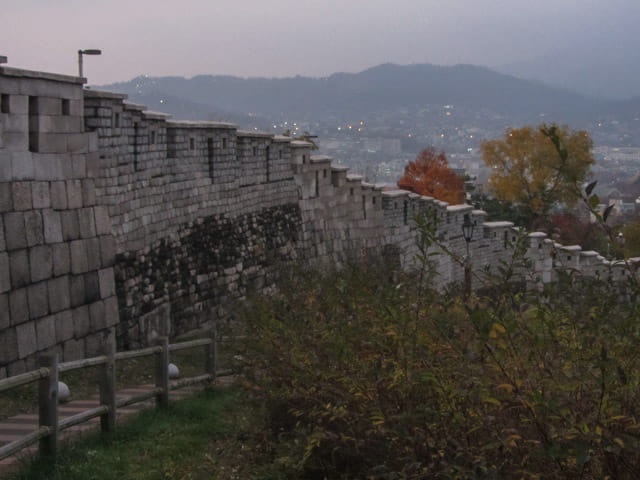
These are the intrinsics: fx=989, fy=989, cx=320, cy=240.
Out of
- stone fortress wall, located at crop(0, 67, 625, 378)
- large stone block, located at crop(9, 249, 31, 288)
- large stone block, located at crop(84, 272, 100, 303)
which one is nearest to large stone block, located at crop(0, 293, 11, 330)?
stone fortress wall, located at crop(0, 67, 625, 378)

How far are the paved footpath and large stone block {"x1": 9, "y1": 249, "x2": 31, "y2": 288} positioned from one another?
1470 mm

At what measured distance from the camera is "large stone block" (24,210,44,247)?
10.9 m

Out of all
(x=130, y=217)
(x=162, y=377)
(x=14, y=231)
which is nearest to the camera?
(x=162, y=377)

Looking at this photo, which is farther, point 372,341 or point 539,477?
point 372,341

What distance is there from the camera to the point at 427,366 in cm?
582

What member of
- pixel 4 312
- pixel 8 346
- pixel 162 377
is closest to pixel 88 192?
pixel 4 312

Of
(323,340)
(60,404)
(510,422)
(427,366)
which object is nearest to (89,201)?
(60,404)

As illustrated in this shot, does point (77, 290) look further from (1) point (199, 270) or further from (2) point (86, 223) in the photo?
(1) point (199, 270)

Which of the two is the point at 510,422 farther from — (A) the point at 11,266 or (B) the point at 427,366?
(A) the point at 11,266

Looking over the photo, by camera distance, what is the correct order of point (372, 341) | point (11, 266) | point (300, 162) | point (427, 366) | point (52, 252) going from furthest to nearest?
point (300, 162) → point (52, 252) → point (11, 266) → point (372, 341) → point (427, 366)

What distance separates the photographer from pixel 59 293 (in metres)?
11.4

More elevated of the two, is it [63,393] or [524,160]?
[524,160]

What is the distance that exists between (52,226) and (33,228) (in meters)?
0.41

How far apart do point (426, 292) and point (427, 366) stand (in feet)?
6.36
